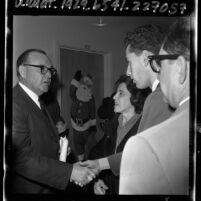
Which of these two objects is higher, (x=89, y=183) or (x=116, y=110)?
(x=116, y=110)

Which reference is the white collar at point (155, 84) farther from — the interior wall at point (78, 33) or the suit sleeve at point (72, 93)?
the suit sleeve at point (72, 93)

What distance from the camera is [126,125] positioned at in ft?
11.9

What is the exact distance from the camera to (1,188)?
3625 millimetres

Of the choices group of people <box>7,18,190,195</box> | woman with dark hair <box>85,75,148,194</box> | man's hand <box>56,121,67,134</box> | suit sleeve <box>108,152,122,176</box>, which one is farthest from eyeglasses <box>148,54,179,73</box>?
man's hand <box>56,121,67,134</box>

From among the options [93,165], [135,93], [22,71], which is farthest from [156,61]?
[22,71]

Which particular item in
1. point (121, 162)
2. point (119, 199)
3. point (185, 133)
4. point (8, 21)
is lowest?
point (119, 199)

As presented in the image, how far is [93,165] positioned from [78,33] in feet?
3.62

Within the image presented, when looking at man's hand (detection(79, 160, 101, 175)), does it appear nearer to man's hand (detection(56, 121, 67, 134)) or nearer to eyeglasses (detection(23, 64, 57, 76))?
man's hand (detection(56, 121, 67, 134))

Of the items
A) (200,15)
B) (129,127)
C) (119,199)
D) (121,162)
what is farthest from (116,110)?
(200,15)

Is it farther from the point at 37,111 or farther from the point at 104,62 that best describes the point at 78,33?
the point at 37,111

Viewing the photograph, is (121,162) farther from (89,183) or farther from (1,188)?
(1,188)

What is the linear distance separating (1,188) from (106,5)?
175cm

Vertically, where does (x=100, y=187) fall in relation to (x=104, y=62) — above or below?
below

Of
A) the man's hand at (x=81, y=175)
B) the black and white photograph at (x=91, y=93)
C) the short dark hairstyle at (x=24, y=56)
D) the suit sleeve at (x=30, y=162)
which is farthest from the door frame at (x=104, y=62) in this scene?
the man's hand at (x=81, y=175)
